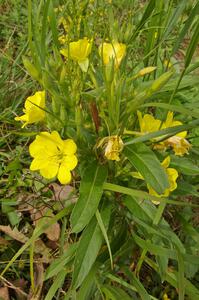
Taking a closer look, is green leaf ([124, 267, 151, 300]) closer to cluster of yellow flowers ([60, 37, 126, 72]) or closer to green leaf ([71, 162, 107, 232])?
green leaf ([71, 162, 107, 232])

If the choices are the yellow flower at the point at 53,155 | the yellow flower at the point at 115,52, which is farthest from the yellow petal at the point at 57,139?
the yellow flower at the point at 115,52

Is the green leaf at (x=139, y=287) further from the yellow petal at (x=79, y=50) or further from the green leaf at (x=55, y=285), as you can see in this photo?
the yellow petal at (x=79, y=50)

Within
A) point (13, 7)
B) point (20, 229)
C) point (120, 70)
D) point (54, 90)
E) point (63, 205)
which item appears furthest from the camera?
point (13, 7)

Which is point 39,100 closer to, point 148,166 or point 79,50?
point 79,50

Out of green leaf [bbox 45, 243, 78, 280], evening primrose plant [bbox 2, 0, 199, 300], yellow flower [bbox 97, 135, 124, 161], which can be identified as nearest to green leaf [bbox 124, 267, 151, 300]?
evening primrose plant [bbox 2, 0, 199, 300]

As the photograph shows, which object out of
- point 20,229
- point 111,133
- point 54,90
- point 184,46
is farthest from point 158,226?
point 184,46

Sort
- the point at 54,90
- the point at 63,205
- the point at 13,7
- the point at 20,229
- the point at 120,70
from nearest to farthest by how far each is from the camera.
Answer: the point at 54,90 → the point at 120,70 → the point at 63,205 → the point at 20,229 → the point at 13,7

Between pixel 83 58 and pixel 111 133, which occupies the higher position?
pixel 83 58

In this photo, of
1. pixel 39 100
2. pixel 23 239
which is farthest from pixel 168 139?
pixel 23 239

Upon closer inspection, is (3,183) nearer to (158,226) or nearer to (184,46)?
(158,226)
